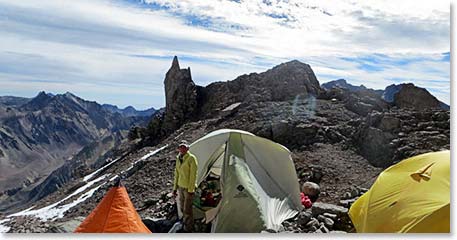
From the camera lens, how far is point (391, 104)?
70.3 feet

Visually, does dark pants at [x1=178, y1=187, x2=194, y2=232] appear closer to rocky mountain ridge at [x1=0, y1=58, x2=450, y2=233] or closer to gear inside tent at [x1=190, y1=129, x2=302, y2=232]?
gear inside tent at [x1=190, y1=129, x2=302, y2=232]

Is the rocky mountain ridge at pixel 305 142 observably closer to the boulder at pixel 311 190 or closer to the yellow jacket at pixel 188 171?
the boulder at pixel 311 190

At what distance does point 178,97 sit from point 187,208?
1969cm

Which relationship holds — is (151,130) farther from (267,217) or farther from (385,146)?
(267,217)

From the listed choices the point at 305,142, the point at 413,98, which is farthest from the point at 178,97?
the point at 305,142

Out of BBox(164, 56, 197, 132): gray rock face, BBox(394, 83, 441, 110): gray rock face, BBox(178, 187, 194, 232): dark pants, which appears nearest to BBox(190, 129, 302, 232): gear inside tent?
BBox(178, 187, 194, 232): dark pants

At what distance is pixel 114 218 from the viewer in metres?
7.77

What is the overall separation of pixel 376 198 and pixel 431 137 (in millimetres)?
7076

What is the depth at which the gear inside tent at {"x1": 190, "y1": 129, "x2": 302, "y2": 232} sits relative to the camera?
29.5ft

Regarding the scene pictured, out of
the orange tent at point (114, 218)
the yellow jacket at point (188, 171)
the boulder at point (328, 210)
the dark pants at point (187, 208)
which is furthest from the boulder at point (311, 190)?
the orange tent at point (114, 218)

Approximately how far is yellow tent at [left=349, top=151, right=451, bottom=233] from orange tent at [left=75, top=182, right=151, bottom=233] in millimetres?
3537

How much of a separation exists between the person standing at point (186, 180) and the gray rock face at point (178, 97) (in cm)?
1701

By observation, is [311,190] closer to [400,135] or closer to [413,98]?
[400,135]

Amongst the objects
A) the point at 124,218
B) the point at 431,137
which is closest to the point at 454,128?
the point at 124,218
